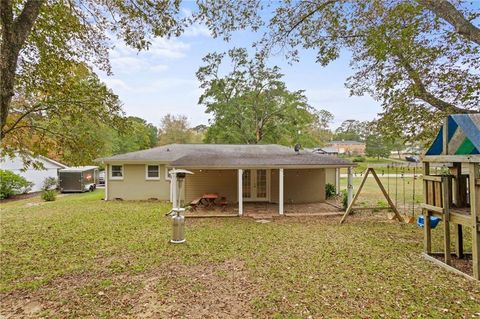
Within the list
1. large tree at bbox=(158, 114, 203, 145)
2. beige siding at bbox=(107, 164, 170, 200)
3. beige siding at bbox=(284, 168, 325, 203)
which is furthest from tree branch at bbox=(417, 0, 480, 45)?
large tree at bbox=(158, 114, 203, 145)

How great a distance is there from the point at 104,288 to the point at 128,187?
1163 centimetres

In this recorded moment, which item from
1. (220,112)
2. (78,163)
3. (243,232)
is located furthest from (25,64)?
(220,112)

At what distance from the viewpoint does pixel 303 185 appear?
14.4 meters

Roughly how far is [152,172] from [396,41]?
12.9 meters

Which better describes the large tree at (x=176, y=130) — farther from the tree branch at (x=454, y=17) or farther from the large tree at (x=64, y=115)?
the tree branch at (x=454, y=17)

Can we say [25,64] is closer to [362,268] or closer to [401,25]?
[362,268]

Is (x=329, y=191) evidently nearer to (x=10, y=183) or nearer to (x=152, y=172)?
(x=152, y=172)

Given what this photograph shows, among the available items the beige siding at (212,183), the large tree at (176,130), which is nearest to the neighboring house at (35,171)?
the beige siding at (212,183)

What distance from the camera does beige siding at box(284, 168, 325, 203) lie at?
14.2 meters

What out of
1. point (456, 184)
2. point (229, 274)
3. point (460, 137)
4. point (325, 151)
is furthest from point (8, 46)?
point (325, 151)

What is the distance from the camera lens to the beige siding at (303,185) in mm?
14250

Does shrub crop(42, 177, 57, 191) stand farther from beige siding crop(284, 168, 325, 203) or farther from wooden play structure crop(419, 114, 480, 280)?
wooden play structure crop(419, 114, 480, 280)

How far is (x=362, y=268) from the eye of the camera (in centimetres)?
560

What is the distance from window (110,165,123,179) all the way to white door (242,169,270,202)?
693cm
